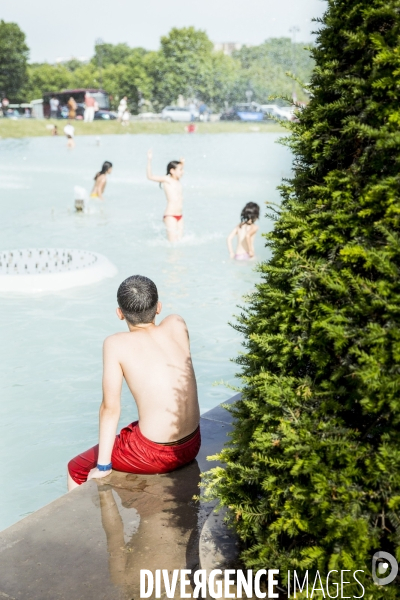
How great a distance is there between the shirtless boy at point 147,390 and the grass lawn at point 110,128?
136 feet

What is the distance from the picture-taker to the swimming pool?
579 cm

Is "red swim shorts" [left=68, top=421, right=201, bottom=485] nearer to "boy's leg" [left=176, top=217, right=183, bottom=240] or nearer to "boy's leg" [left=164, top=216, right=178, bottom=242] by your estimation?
"boy's leg" [left=164, top=216, right=178, bottom=242]

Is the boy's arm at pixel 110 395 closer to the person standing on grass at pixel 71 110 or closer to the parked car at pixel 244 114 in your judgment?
the person standing on grass at pixel 71 110

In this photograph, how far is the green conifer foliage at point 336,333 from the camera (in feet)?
7.53

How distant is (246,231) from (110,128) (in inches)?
1564

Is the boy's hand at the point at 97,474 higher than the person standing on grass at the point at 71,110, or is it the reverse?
the person standing on grass at the point at 71,110

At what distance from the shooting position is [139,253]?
1245 cm

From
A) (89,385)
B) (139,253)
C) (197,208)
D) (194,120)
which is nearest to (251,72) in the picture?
(194,120)

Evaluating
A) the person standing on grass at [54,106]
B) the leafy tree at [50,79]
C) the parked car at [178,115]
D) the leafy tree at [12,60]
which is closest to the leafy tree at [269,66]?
the parked car at [178,115]

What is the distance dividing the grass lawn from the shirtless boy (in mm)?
41339

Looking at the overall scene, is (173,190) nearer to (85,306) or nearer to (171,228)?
(171,228)

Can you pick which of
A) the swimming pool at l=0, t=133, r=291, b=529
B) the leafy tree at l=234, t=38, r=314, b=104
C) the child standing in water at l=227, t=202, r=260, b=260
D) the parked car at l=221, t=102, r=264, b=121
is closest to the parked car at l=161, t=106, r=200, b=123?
the parked car at l=221, t=102, r=264, b=121

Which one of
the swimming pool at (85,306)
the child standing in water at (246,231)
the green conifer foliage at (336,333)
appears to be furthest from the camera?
the child standing in water at (246,231)

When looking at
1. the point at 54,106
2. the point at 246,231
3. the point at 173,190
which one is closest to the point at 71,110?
the point at 54,106
